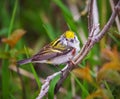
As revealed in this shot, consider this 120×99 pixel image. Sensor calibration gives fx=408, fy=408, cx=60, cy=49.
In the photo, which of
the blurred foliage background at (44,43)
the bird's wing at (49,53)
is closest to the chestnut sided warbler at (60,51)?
the bird's wing at (49,53)

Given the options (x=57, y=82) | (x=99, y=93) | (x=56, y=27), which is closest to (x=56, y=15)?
(x=56, y=27)

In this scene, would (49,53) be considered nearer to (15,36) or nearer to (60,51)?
(60,51)

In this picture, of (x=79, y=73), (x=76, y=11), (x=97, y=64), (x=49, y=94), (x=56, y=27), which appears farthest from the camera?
(x=56, y=27)

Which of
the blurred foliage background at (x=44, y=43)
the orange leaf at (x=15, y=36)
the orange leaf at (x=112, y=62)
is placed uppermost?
the orange leaf at (x=15, y=36)

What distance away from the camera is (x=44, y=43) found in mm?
4422

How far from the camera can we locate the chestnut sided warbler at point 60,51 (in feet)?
7.97

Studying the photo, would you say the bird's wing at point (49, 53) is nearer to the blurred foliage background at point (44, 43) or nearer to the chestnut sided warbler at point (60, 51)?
the chestnut sided warbler at point (60, 51)

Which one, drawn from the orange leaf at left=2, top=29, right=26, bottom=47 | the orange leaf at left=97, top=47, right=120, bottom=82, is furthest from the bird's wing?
the orange leaf at left=97, top=47, right=120, bottom=82

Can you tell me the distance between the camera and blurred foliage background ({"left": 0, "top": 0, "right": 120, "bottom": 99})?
248 centimetres

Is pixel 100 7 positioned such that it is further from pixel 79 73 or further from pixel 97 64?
pixel 79 73

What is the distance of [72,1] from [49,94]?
2187 mm

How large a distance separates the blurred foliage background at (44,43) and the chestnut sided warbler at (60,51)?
0.33 ft

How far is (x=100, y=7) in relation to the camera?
149 inches

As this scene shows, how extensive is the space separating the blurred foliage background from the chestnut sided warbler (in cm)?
10
